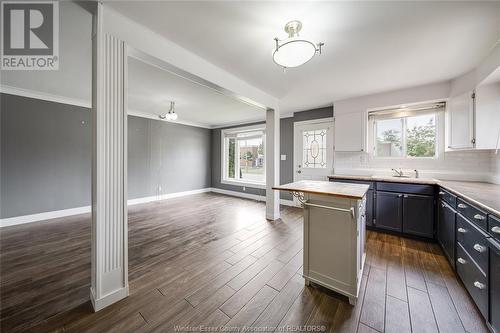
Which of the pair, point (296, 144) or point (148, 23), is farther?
point (296, 144)

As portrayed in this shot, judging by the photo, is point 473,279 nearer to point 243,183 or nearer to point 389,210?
point 389,210

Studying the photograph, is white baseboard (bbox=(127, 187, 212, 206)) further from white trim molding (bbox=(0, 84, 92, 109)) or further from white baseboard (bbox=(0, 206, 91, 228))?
white trim molding (bbox=(0, 84, 92, 109))

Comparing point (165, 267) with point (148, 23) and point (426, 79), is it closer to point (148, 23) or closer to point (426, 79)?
point (148, 23)

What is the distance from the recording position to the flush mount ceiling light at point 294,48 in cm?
157

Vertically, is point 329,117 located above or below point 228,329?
above

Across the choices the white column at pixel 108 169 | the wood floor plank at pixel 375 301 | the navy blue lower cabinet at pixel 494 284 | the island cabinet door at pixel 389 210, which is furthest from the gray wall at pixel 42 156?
the navy blue lower cabinet at pixel 494 284

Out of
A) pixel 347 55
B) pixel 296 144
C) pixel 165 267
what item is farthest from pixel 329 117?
pixel 165 267

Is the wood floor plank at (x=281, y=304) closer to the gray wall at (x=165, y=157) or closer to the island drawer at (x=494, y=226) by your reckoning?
the island drawer at (x=494, y=226)

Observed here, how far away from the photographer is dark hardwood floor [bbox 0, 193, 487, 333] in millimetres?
1441

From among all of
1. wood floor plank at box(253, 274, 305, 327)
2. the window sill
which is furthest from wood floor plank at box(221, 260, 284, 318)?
the window sill

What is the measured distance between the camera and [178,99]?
13.2 ft

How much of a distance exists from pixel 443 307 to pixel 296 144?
3.89 metres

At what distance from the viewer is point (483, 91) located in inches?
97.3

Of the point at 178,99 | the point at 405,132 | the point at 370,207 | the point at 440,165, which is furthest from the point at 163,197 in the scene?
the point at 440,165
